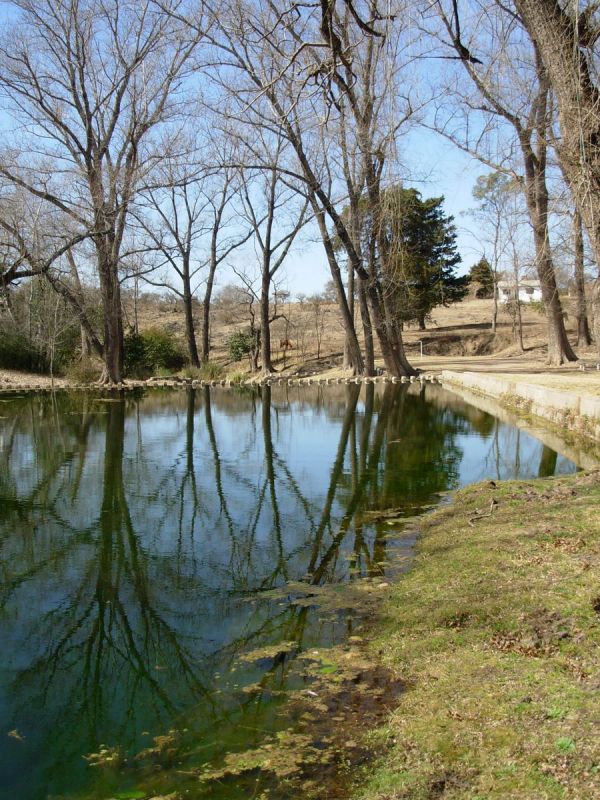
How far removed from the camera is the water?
356cm

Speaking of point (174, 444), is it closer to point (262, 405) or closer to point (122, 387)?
point (262, 405)

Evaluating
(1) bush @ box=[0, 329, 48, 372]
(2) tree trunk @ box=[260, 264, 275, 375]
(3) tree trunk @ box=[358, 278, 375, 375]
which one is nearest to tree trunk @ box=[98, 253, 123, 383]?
(1) bush @ box=[0, 329, 48, 372]

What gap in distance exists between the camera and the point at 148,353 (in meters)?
35.9

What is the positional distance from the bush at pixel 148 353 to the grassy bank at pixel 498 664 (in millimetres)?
30447

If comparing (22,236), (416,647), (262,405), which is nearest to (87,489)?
(416,647)

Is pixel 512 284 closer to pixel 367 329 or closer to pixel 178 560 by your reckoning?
pixel 367 329

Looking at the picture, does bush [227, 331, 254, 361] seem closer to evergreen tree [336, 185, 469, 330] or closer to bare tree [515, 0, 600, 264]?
evergreen tree [336, 185, 469, 330]

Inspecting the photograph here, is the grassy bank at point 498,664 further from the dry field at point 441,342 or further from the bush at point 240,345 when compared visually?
the bush at point 240,345

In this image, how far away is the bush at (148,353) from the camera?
115 feet

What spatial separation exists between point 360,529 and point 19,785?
4.34m

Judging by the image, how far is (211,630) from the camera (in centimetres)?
466

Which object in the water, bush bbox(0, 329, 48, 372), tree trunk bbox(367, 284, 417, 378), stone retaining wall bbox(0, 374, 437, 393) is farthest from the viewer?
bush bbox(0, 329, 48, 372)

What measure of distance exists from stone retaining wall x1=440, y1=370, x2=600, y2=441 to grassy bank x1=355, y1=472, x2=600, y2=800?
6.19m

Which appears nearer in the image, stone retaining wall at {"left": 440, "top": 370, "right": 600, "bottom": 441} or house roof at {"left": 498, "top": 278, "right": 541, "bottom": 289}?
stone retaining wall at {"left": 440, "top": 370, "right": 600, "bottom": 441}
